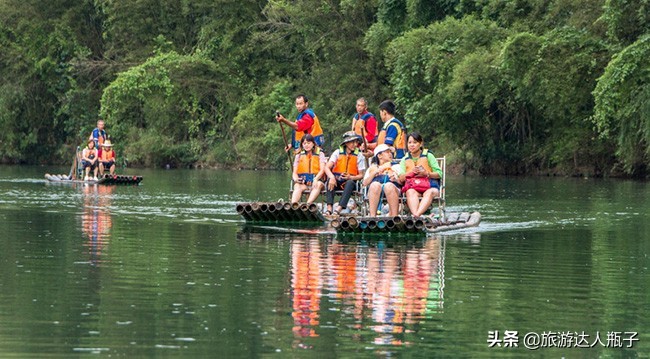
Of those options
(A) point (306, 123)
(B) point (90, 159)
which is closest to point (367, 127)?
(A) point (306, 123)

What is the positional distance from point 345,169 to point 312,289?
10.6 metres

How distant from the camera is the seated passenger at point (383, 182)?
909 inches

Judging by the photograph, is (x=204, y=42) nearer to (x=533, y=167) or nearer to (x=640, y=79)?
(x=533, y=167)

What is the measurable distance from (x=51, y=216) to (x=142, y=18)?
51111mm

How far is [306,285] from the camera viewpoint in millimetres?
15750

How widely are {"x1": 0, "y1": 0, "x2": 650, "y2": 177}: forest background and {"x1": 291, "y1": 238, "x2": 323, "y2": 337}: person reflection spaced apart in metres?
25.4

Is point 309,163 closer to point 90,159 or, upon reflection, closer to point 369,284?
point 369,284

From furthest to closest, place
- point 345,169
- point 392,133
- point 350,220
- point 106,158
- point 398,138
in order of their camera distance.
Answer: point 106,158 → point 345,169 → point 398,138 → point 392,133 → point 350,220

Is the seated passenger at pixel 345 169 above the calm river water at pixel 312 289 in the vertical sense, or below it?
above

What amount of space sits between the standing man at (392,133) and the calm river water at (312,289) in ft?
5.92

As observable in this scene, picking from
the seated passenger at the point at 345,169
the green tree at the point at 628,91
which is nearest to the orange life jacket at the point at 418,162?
the seated passenger at the point at 345,169

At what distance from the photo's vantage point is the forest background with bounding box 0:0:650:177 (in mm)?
48562

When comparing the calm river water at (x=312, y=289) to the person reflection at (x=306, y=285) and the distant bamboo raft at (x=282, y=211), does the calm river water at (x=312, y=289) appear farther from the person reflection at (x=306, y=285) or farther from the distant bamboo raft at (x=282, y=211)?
the distant bamboo raft at (x=282, y=211)

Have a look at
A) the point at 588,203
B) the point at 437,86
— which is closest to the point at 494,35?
the point at 437,86
